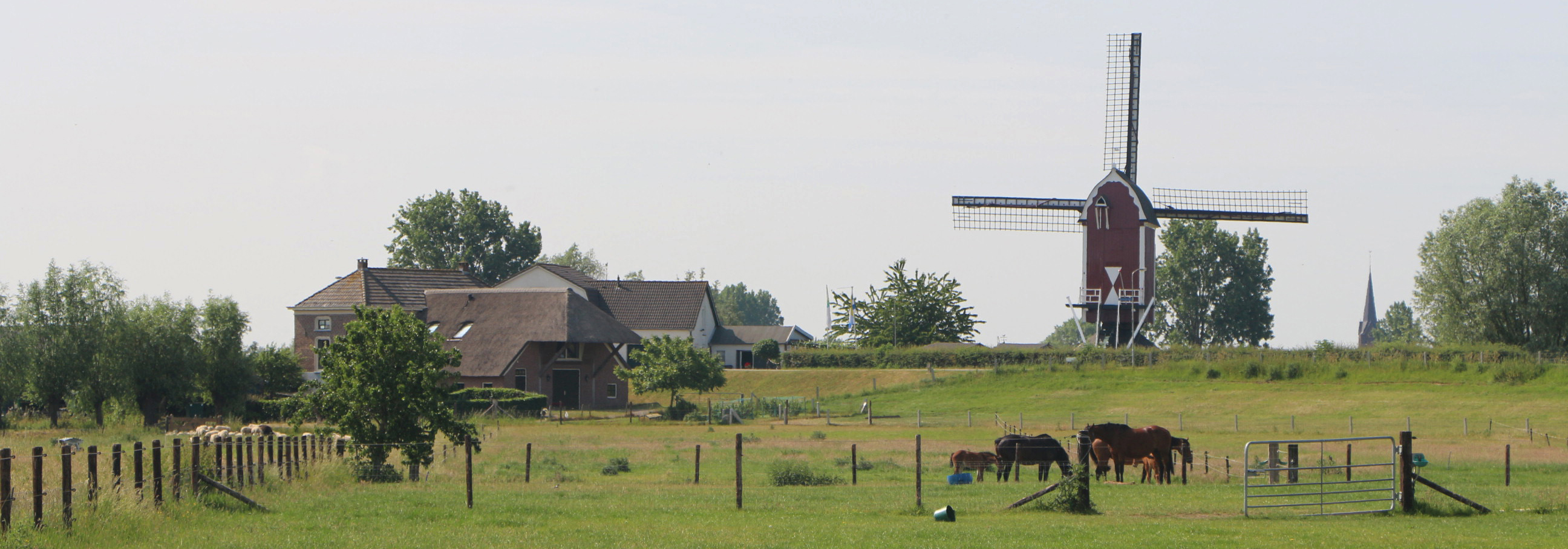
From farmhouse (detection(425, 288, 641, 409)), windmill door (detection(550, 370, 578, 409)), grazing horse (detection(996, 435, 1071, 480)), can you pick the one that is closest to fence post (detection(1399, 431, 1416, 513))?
grazing horse (detection(996, 435, 1071, 480))

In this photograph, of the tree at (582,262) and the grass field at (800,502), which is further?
the tree at (582,262)

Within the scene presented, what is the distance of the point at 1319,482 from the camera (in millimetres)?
21547

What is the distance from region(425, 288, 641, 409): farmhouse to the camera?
6538 centimetres

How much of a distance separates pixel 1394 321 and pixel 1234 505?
194m

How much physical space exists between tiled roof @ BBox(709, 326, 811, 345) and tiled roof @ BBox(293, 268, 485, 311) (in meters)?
25.6

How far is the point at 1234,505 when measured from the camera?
2086 cm

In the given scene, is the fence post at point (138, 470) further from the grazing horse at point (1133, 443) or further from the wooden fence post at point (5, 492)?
the grazing horse at point (1133, 443)

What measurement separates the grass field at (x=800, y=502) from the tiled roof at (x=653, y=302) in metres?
41.4

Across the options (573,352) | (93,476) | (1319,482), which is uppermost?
(93,476)

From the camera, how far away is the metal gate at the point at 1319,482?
19219 mm

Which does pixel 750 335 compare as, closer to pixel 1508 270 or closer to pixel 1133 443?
pixel 1508 270

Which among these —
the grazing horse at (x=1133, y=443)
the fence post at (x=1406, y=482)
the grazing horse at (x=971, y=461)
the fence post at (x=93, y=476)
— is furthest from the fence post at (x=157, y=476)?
the grazing horse at (x=1133, y=443)

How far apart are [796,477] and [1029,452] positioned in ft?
20.5

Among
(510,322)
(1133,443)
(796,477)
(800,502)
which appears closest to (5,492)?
(800,502)
